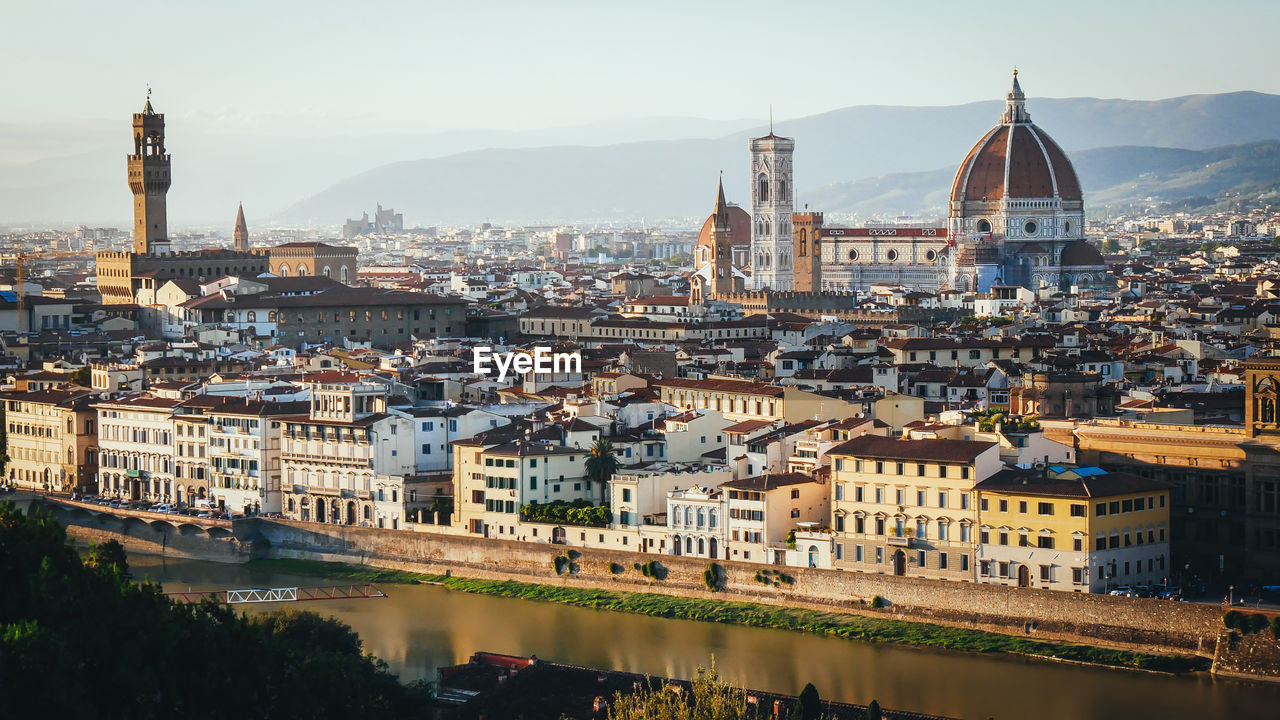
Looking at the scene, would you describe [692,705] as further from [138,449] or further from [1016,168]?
[1016,168]

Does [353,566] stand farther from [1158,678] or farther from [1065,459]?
[1158,678]

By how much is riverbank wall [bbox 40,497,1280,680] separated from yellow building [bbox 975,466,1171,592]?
1.98ft

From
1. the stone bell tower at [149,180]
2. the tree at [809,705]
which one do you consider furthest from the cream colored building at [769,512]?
the stone bell tower at [149,180]

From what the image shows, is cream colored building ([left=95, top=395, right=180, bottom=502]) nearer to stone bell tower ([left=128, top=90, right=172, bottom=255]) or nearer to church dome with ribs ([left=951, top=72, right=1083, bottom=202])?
stone bell tower ([left=128, top=90, right=172, bottom=255])

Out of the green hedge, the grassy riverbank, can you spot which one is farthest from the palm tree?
the grassy riverbank

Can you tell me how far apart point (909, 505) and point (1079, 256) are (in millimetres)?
79434

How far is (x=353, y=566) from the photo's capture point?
43.5 meters

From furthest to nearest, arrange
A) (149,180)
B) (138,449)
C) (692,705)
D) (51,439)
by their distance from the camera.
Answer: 1. (149,180)
2. (51,439)
3. (138,449)
4. (692,705)

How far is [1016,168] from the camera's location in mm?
117938

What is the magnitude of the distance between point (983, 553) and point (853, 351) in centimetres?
2532


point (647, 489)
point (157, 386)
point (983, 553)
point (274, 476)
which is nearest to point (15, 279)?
point (157, 386)

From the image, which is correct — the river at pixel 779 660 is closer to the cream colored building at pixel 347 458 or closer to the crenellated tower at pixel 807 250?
the cream colored building at pixel 347 458

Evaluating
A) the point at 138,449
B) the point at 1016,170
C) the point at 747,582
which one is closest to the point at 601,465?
the point at 747,582

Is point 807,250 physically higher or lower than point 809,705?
higher
